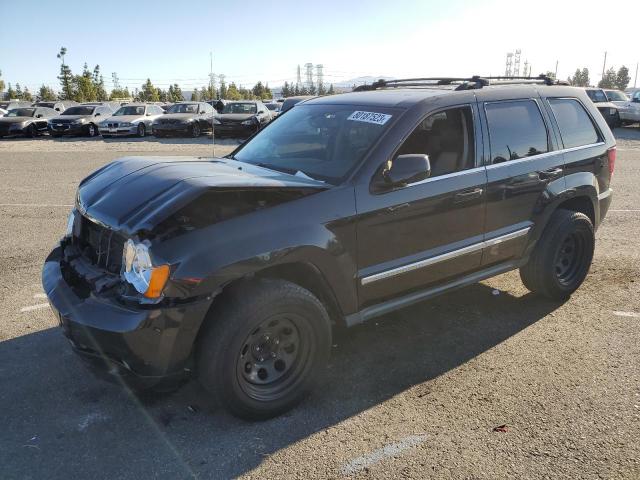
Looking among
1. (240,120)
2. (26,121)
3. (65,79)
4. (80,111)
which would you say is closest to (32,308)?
(240,120)

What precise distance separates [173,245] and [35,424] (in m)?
1.41

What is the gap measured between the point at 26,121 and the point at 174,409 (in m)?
25.3

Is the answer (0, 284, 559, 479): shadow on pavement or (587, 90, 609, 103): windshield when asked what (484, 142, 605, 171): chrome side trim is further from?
(587, 90, 609, 103): windshield

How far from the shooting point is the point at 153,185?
3.16m

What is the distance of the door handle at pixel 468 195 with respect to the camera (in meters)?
3.83

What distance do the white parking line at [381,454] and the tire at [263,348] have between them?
59cm

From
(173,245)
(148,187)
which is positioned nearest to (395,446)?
(173,245)

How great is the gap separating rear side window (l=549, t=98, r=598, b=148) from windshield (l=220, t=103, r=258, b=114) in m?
19.7

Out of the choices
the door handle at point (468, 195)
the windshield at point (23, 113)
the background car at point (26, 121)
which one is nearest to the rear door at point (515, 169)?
the door handle at point (468, 195)

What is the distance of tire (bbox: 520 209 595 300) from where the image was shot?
4605 mm

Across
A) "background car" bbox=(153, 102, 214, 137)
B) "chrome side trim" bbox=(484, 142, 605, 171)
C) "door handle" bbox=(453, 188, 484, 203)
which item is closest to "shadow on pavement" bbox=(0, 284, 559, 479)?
"door handle" bbox=(453, 188, 484, 203)

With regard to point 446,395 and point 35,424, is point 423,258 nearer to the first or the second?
point 446,395

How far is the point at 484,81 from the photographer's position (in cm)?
434

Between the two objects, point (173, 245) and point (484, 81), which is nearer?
point (173, 245)
